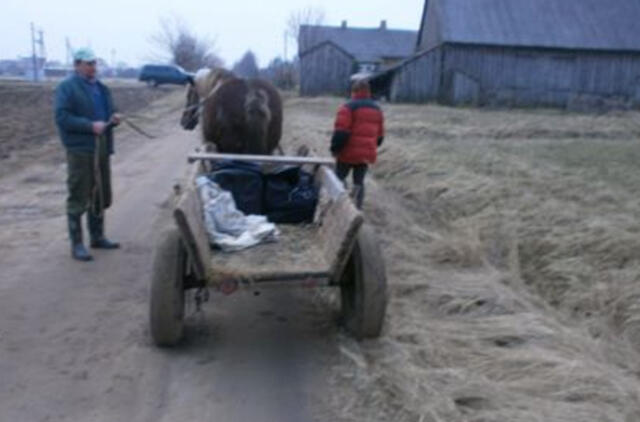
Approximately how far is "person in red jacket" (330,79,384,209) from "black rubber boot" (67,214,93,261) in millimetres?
2763

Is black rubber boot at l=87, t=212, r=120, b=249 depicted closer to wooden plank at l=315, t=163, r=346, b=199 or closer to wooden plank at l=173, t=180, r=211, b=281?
wooden plank at l=315, t=163, r=346, b=199

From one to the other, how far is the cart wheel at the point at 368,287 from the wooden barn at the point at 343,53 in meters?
37.2

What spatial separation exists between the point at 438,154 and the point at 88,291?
940cm

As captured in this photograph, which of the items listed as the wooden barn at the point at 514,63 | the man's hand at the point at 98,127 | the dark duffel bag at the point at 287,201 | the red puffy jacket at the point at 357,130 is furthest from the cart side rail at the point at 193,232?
the wooden barn at the point at 514,63

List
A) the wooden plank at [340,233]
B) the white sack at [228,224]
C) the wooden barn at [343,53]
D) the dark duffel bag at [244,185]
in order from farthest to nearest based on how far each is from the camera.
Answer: the wooden barn at [343,53], the dark duffel bag at [244,185], the white sack at [228,224], the wooden plank at [340,233]

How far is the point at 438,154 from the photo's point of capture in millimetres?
14664

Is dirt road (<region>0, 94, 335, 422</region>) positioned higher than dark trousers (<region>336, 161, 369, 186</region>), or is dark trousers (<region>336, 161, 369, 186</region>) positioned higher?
dark trousers (<region>336, 161, 369, 186</region>)

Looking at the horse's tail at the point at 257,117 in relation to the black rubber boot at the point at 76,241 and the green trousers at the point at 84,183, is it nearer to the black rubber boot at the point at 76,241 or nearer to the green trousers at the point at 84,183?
the green trousers at the point at 84,183

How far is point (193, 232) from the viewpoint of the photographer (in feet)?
15.7

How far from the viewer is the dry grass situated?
4.39 meters

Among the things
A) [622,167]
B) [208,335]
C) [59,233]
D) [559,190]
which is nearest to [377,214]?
[559,190]

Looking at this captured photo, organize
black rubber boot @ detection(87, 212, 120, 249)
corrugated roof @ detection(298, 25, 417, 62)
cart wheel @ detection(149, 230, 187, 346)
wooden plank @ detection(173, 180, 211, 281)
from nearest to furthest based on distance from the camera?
wooden plank @ detection(173, 180, 211, 281), cart wheel @ detection(149, 230, 187, 346), black rubber boot @ detection(87, 212, 120, 249), corrugated roof @ detection(298, 25, 417, 62)

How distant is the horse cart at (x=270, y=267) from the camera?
4.92 meters

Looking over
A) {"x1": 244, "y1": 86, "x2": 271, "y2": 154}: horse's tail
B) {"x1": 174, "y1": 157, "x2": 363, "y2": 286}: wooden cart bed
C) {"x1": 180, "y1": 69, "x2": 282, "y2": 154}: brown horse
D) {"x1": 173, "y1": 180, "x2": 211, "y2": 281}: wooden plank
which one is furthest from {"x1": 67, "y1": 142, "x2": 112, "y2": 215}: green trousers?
{"x1": 173, "y1": 180, "x2": 211, "y2": 281}: wooden plank
